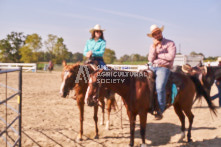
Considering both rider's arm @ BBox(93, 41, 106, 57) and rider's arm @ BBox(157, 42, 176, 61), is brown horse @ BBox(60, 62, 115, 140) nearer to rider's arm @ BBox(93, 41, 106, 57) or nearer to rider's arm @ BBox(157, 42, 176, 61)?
rider's arm @ BBox(93, 41, 106, 57)

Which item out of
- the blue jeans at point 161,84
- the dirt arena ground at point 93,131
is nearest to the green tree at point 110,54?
the dirt arena ground at point 93,131

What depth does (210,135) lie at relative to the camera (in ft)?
14.6

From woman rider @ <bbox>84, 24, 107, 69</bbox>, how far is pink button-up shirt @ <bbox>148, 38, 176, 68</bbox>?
5.02 ft

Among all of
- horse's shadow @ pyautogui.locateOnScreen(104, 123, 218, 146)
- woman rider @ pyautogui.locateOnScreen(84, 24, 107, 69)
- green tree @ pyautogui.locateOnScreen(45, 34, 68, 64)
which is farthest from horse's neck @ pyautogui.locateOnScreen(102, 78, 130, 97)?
green tree @ pyautogui.locateOnScreen(45, 34, 68, 64)

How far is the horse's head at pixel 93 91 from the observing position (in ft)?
10.4

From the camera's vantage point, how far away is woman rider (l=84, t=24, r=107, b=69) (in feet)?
16.1

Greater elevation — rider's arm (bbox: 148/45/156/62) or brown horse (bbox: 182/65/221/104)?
rider's arm (bbox: 148/45/156/62)

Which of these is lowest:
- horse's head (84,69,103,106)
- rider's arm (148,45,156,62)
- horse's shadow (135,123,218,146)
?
horse's shadow (135,123,218,146)

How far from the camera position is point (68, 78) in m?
3.88

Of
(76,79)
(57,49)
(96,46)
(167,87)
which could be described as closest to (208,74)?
(167,87)

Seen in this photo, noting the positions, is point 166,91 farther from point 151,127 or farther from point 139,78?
point 151,127

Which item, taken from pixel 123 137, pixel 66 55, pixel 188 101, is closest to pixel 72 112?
pixel 123 137

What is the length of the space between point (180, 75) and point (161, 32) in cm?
120

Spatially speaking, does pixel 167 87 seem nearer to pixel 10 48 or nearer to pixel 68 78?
pixel 68 78
